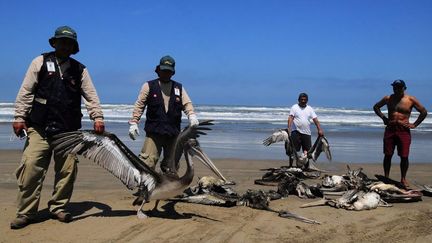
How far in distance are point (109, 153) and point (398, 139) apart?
607 cm

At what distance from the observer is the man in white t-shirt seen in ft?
37.9

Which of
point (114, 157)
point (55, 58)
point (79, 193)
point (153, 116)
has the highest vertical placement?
point (55, 58)

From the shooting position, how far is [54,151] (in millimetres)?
5805

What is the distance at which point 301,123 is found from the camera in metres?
11.5

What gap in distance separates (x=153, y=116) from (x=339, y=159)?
29.4ft

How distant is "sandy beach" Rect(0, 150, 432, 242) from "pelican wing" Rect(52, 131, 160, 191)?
61 centimetres

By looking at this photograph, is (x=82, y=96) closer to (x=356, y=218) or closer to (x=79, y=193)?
(x=79, y=193)

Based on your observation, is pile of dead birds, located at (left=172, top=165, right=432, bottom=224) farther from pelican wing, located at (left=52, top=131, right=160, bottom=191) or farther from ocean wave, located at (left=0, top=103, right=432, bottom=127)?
ocean wave, located at (left=0, top=103, right=432, bottom=127)

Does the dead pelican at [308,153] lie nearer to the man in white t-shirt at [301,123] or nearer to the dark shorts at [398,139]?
the man in white t-shirt at [301,123]

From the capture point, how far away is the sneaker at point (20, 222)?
18.7 feet

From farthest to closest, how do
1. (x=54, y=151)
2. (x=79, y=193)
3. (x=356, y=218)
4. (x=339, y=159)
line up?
(x=339, y=159)
(x=79, y=193)
(x=356, y=218)
(x=54, y=151)

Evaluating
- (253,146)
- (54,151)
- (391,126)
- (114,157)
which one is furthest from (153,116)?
(253,146)

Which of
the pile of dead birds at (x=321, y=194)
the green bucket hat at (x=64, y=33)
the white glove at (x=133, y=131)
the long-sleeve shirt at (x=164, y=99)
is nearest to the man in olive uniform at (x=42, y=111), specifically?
the green bucket hat at (x=64, y=33)

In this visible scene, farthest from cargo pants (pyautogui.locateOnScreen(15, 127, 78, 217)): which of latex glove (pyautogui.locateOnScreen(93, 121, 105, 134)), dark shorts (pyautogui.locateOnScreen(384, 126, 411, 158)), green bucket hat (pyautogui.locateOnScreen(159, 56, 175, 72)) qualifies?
dark shorts (pyautogui.locateOnScreen(384, 126, 411, 158))
